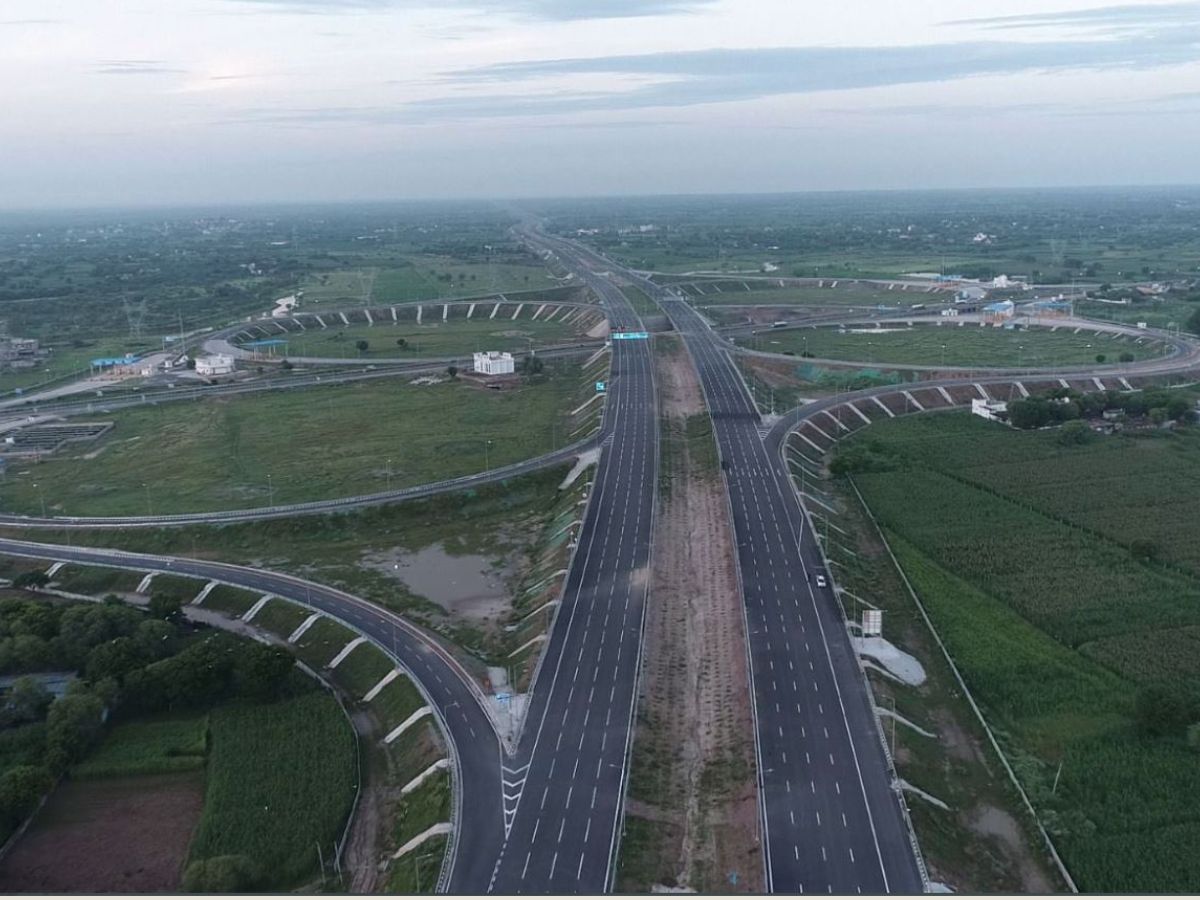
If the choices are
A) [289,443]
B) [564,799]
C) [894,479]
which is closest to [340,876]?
[564,799]

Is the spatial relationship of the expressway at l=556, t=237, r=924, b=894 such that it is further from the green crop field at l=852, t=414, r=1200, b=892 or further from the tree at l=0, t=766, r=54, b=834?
the tree at l=0, t=766, r=54, b=834

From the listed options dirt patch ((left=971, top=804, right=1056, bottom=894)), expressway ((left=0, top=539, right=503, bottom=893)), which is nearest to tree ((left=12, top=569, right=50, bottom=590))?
expressway ((left=0, top=539, right=503, bottom=893))

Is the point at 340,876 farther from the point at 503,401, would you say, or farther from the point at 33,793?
the point at 503,401

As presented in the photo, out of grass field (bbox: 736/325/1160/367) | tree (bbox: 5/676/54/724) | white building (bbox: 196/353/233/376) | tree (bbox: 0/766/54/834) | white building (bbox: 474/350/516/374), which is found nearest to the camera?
tree (bbox: 0/766/54/834)

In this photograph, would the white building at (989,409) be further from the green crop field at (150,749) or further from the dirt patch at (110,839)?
the dirt patch at (110,839)

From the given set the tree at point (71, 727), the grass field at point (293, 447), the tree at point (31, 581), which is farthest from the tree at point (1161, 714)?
the tree at point (31, 581)

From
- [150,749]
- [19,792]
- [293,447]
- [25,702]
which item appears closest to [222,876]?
[19,792]
